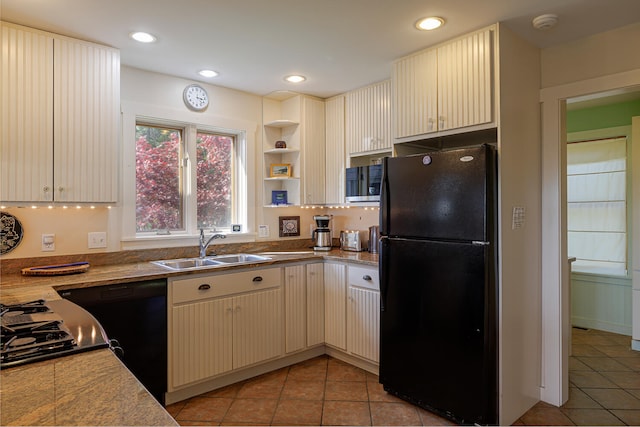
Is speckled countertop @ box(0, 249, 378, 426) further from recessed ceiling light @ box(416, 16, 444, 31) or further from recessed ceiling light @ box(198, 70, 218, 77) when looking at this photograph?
recessed ceiling light @ box(198, 70, 218, 77)

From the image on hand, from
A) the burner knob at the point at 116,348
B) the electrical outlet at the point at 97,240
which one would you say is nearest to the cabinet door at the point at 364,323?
the burner knob at the point at 116,348

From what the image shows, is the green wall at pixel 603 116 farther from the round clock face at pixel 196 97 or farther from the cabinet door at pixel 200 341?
the cabinet door at pixel 200 341

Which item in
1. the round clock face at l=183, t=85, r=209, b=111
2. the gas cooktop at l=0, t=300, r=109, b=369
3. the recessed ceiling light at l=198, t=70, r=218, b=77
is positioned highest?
the recessed ceiling light at l=198, t=70, r=218, b=77

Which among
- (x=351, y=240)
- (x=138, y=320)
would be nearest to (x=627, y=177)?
(x=351, y=240)

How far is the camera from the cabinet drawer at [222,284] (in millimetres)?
2570

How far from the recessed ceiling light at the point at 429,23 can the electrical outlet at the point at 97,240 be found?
2575 millimetres

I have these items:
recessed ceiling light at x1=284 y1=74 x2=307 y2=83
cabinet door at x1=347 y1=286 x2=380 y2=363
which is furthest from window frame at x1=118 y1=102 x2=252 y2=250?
cabinet door at x1=347 y1=286 x2=380 y2=363

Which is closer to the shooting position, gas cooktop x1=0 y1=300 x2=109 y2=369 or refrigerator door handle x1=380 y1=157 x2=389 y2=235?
gas cooktop x1=0 y1=300 x2=109 y2=369

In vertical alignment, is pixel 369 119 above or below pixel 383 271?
above

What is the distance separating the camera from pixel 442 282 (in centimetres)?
236

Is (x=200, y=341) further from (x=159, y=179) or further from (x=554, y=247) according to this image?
(x=554, y=247)

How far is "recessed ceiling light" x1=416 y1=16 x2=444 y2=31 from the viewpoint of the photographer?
7.36ft

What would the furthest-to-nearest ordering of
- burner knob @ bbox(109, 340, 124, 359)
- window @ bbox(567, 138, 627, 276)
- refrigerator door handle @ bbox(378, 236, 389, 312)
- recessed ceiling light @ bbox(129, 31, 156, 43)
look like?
window @ bbox(567, 138, 627, 276)
refrigerator door handle @ bbox(378, 236, 389, 312)
recessed ceiling light @ bbox(129, 31, 156, 43)
burner knob @ bbox(109, 340, 124, 359)

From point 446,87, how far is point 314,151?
1541mm
